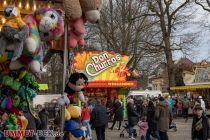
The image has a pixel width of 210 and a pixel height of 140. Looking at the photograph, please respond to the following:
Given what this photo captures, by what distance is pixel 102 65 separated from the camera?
24781mm

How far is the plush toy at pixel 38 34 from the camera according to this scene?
5.80 meters

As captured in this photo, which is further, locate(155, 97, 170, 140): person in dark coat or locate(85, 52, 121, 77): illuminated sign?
locate(85, 52, 121, 77): illuminated sign

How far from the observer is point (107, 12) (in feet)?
114

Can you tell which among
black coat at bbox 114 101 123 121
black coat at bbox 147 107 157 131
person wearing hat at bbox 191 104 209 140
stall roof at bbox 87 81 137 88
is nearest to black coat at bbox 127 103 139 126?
black coat at bbox 147 107 157 131

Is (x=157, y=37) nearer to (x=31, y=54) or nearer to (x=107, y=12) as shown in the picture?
(x=107, y=12)

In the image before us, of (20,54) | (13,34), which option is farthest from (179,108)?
(13,34)

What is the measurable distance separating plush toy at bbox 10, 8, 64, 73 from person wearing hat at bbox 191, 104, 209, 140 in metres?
4.20

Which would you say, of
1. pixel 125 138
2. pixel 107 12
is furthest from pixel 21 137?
pixel 107 12

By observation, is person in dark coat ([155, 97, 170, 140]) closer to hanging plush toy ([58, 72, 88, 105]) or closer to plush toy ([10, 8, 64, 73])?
hanging plush toy ([58, 72, 88, 105])

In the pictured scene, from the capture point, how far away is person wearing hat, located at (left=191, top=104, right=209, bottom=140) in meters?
8.93

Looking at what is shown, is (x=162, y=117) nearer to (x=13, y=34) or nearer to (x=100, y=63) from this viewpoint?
(x=13, y=34)

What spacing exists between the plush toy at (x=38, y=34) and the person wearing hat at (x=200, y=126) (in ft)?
13.8

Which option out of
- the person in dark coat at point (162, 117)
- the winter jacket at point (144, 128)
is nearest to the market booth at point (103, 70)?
the winter jacket at point (144, 128)

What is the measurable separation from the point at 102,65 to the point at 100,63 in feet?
0.62
